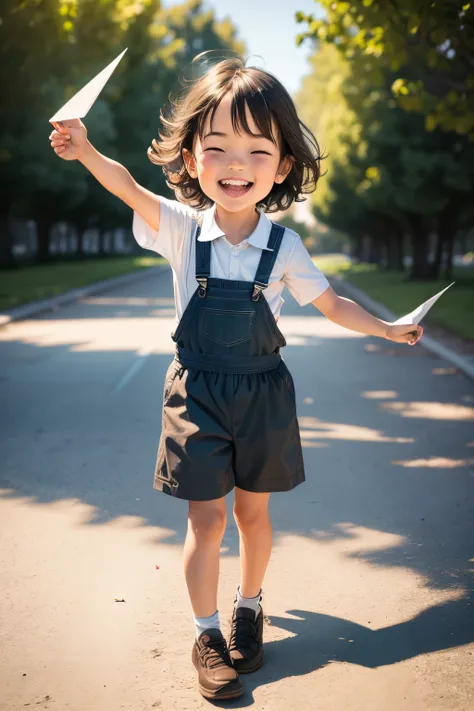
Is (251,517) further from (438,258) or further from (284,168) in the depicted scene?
(438,258)

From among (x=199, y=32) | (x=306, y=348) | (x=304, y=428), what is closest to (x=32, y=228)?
(x=199, y=32)

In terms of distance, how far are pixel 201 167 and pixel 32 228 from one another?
96.6m

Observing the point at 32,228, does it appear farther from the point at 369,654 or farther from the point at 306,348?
the point at 369,654

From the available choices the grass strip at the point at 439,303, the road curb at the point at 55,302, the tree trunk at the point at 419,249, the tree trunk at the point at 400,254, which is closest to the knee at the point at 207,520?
the grass strip at the point at 439,303

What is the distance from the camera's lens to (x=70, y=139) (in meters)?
3.32

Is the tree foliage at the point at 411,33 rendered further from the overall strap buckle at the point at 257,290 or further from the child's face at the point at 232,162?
the overall strap buckle at the point at 257,290

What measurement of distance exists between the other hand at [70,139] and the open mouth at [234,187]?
1.60ft

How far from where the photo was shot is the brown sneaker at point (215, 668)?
325cm

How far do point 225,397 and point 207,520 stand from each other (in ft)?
1.40

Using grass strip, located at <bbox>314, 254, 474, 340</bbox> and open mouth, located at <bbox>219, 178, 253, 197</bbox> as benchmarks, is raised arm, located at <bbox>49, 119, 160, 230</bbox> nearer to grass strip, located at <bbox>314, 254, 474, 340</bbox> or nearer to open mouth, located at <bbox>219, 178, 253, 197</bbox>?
open mouth, located at <bbox>219, 178, 253, 197</bbox>

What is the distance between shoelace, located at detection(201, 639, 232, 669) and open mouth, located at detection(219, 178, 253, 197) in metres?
1.54

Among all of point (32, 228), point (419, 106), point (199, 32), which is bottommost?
point (32, 228)

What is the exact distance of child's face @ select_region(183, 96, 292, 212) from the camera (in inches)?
132

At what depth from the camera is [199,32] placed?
76812mm
